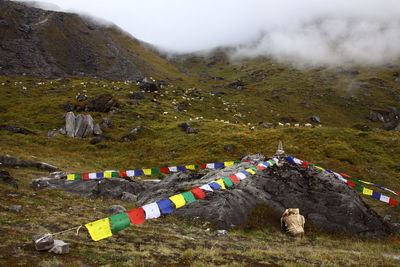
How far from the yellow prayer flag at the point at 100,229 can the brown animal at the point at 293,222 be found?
1124cm

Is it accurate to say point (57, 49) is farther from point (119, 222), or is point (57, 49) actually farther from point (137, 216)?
point (119, 222)

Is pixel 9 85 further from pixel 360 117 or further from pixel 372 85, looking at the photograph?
pixel 372 85

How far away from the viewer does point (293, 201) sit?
61.2 feet

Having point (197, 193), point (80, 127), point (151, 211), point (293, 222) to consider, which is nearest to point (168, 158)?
point (80, 127)

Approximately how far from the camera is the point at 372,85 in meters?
158

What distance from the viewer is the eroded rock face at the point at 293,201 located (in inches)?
662

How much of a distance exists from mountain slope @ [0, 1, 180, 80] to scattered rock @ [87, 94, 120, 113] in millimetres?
53432

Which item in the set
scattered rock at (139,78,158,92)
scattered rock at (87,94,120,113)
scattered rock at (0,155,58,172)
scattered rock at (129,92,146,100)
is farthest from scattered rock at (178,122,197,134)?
scattered rock at (139,78,158,92)

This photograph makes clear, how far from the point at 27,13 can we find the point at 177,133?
127156mm

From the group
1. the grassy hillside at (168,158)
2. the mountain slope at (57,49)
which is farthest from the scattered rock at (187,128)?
the mountain slope at (57,49)

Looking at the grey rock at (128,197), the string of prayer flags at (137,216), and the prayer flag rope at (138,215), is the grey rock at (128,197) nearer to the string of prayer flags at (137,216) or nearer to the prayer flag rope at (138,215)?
the prayer flag rope at (138,215)

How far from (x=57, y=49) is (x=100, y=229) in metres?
130

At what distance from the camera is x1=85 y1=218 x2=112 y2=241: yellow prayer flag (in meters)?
8.84

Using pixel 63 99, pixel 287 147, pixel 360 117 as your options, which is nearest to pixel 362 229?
pixel 287 147
